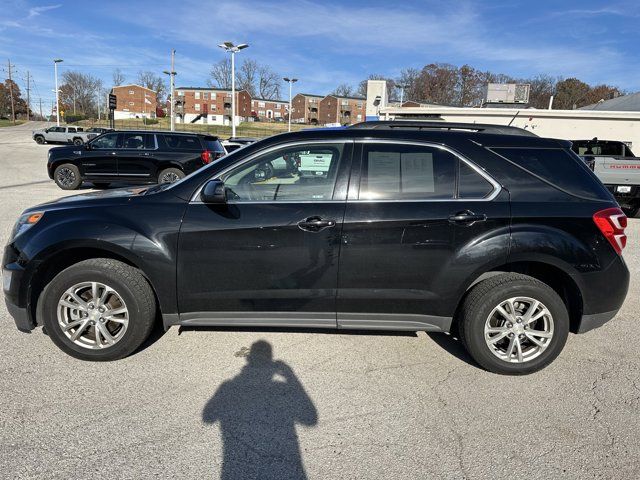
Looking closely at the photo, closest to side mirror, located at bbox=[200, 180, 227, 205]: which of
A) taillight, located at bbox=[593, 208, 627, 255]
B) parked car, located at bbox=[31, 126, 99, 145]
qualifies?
taillight, located at bbox=[593, 208, 627, 255]

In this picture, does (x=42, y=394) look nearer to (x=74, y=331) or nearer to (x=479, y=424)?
(x=74, y=331)

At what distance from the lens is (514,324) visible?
339 centimetres

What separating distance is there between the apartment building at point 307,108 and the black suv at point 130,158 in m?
105

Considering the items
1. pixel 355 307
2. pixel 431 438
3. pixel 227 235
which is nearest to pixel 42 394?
pixel 227 235

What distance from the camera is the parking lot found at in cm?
247

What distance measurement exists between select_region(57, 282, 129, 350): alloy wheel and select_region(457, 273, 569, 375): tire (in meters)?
2.59

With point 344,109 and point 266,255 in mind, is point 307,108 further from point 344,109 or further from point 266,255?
point 266,255

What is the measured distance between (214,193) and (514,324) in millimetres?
2394

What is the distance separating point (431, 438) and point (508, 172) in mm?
1960

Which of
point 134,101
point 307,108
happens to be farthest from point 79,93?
point 307,108

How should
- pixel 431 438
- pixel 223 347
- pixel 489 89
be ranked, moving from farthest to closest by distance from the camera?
pixel 489 89 < pixel 223 347 < pixel 431 438

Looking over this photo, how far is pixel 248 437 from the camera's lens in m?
2.67

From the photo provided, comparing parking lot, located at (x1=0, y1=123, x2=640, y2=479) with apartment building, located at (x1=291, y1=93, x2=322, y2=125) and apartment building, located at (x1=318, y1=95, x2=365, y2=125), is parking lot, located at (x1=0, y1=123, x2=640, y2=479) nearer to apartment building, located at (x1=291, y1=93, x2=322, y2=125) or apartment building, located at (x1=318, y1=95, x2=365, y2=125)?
apartment building, located at (x1=318, y1=95, x2=365, y2=125)

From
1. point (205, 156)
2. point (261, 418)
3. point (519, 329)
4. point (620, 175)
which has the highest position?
point (205, 156)
